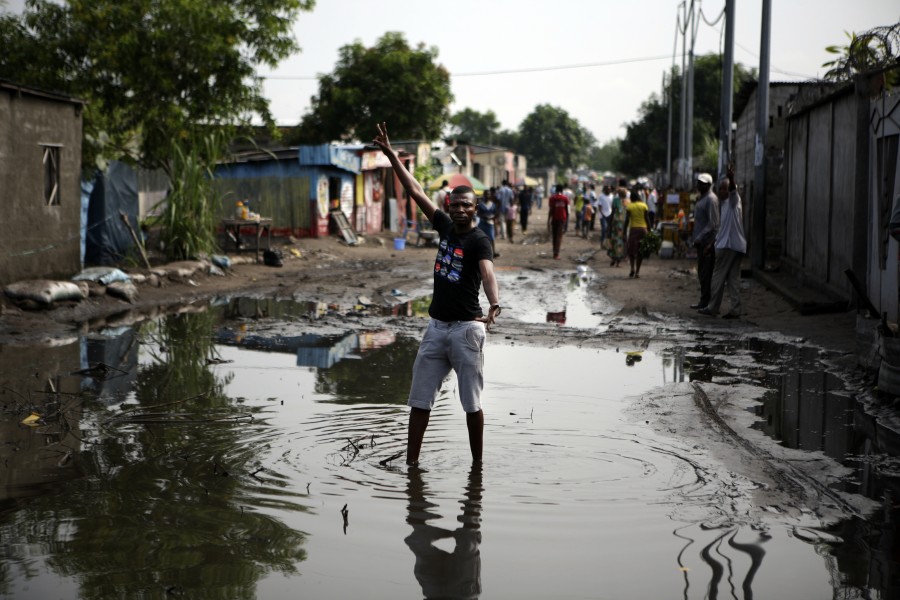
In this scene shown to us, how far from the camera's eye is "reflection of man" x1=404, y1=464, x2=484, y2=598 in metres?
4.42

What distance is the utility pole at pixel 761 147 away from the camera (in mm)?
19922

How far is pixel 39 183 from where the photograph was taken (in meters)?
16.2

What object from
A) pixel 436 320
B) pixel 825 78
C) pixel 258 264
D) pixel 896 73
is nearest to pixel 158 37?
pixel 258 264

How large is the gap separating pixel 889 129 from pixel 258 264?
51.0 ft

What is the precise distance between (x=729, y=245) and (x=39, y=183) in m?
11.0

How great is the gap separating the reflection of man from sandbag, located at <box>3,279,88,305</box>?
384 inches

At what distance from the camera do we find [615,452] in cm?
688

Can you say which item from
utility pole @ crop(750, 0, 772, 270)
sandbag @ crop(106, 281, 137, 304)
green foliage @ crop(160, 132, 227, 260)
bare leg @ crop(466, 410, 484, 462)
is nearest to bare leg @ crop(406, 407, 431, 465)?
bare leg @ crop(466, 410, 484, 462)

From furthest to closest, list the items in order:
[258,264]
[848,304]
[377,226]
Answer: [377,226] → [258,264] → [848,304]

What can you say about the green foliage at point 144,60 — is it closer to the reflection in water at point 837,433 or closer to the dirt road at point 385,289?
the dirt road at point 385,289

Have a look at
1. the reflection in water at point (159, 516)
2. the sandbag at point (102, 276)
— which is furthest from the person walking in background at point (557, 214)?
the reflection in water at point (159, 516)

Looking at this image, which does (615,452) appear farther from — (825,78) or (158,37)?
(158,37)

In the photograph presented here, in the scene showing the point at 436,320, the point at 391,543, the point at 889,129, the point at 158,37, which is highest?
the point at 158,37

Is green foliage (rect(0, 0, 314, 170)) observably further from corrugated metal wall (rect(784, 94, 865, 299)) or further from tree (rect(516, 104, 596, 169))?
tree (rect(516, 104, 596, 169))
